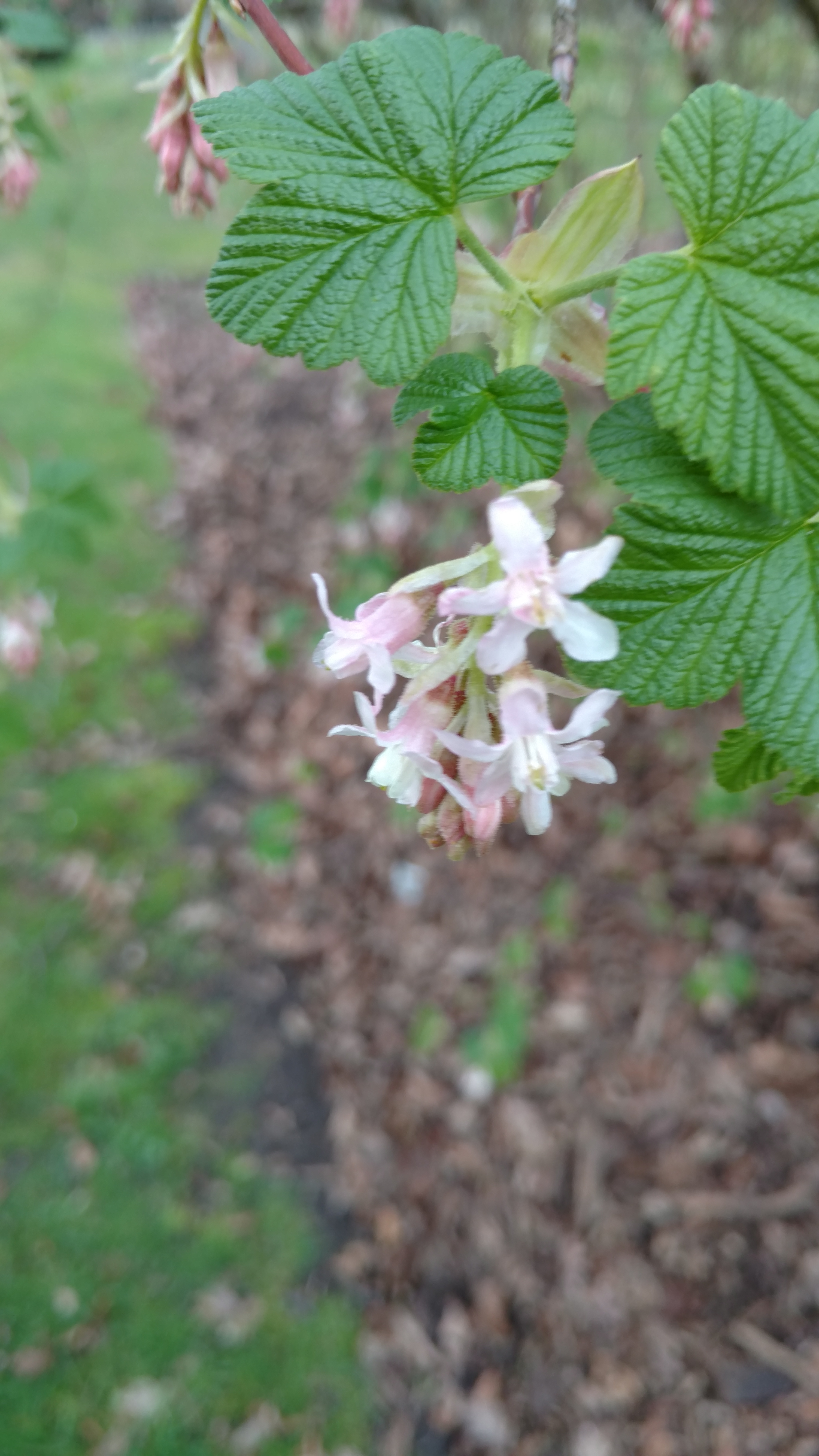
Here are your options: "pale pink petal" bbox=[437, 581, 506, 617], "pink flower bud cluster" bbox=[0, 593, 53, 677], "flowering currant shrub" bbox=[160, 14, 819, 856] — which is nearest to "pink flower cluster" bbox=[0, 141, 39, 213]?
"flowering currant shrub" bbox=[160, 14, 819, 856]

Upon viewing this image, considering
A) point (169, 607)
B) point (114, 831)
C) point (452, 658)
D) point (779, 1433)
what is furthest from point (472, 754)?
point (169, 607)

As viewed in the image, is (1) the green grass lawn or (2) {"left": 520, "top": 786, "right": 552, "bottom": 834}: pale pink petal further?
(1) the green grass lawn

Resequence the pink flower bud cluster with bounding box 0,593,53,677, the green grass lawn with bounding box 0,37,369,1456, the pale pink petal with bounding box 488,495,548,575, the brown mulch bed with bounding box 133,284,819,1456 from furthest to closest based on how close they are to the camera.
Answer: the pink flower bud cluster with bounding box 0,593,53,677 → the green grass lawn with bounding box 0,37,369,1456 → the brown mulch bed with bounding box 133,284,819,1456 → the pale pink petal with bounding box 488,495,548,575

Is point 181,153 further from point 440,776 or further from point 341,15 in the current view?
point 341,15

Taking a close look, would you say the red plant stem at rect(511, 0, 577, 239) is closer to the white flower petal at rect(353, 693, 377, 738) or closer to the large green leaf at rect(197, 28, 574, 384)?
the large green leaf at rect(197, 28, 574, 384)

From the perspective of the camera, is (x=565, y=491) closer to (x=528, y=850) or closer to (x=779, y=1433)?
(x=528, y=850)

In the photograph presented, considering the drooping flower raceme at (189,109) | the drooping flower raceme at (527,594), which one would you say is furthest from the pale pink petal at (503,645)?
the drooping flower raceme at (189,109)
